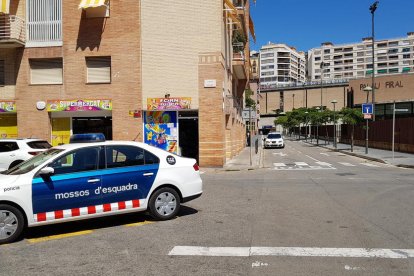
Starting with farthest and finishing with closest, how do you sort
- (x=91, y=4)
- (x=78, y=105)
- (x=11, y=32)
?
(x=78, y=105) < (x=11, y=32) < (x=91, y=4)

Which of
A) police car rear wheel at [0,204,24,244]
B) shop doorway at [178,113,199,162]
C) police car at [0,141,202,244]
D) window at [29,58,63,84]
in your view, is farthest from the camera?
window at [29,58,63,84]

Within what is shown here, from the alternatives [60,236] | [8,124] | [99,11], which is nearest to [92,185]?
[60,236]

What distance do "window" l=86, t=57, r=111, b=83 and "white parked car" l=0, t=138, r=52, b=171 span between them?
252 inches

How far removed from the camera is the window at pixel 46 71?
21906 millimetres

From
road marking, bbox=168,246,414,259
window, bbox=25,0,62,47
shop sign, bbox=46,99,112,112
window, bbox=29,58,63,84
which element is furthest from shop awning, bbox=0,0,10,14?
road marking, bbox=168,246,414,259

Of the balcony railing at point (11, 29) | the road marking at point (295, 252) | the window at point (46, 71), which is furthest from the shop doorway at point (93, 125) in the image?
the road marking at point (295, 252)

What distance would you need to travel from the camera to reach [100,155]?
25.2ft

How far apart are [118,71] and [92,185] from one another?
14565 millimetres

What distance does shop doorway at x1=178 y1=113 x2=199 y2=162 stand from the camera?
2172 cm

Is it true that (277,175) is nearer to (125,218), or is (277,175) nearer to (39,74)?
(125,218)

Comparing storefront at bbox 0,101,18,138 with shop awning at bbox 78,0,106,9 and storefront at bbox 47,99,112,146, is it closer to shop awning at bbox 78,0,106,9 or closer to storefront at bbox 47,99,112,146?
storefront at bbox 47,99,112,146

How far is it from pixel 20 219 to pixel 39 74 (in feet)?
55.0

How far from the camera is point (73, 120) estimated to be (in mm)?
22281

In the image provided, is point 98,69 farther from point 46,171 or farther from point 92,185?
point 46,171
